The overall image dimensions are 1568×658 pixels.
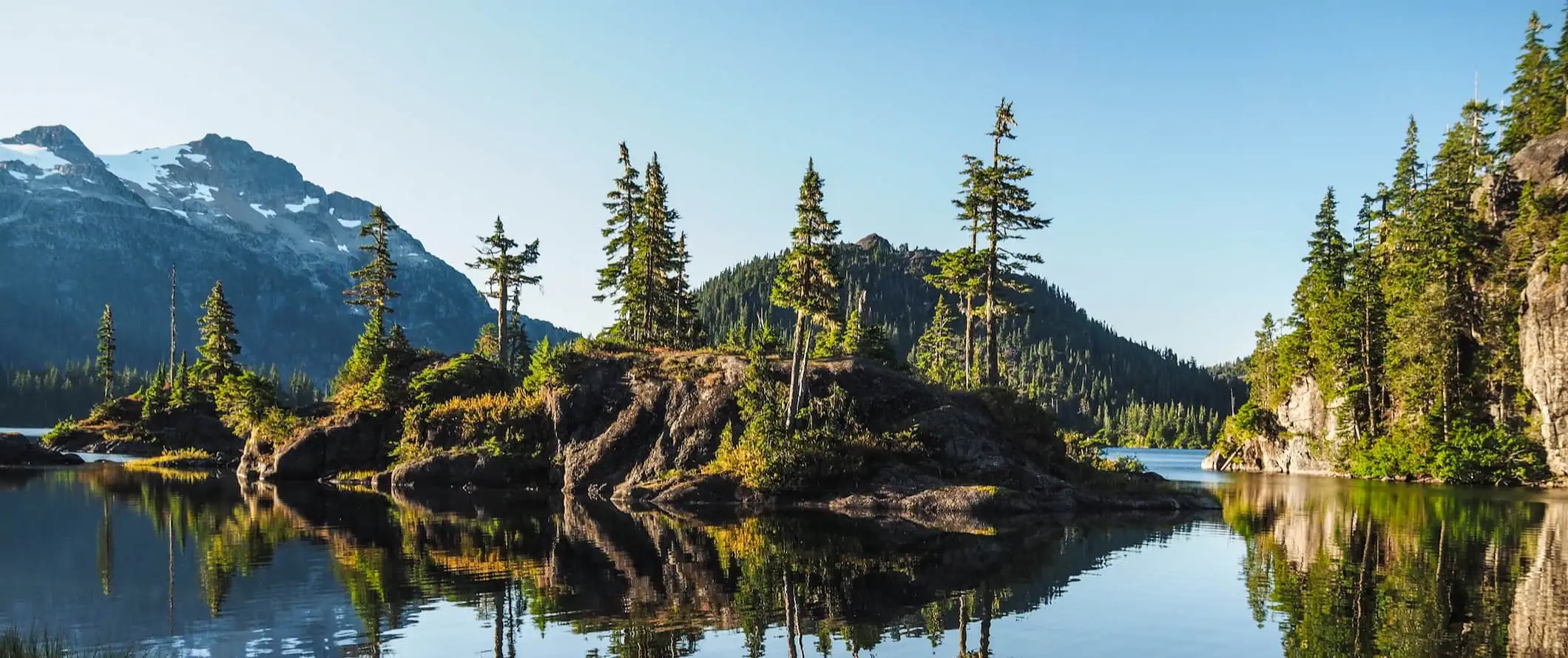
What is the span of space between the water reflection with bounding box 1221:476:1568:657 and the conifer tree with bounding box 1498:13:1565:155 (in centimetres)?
5572

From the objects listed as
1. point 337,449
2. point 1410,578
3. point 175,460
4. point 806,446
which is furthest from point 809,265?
point 175,460

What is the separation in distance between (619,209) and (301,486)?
1013 inches

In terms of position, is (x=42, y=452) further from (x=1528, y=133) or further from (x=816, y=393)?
(x=1528, y=133)

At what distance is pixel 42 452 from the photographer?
7069 cm

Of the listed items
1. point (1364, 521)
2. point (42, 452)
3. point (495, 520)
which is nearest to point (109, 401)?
point (42, 452)

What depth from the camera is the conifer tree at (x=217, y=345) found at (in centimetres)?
8456

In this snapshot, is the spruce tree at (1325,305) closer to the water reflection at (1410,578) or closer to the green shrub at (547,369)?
the water reflection at (1410,578)

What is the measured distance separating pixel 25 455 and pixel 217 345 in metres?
18.1

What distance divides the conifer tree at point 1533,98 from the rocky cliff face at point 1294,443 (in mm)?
27735

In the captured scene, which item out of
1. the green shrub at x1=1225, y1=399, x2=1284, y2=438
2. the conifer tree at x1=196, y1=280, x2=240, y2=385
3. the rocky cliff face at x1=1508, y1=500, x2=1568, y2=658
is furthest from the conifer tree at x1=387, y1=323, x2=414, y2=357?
the green shrub at x1=1225, y1=399, x2=1284, y2=438

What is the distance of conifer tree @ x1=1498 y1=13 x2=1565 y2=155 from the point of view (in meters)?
79.7

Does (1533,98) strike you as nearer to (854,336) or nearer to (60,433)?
(854,336)

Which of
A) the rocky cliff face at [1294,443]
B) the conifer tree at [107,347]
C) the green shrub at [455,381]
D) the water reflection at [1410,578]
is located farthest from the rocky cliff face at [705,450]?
the conifer tree at [107,347]

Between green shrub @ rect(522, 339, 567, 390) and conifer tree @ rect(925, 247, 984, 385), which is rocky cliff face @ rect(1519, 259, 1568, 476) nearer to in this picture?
conifer tree @ rect(925, 247, 984, 385)
